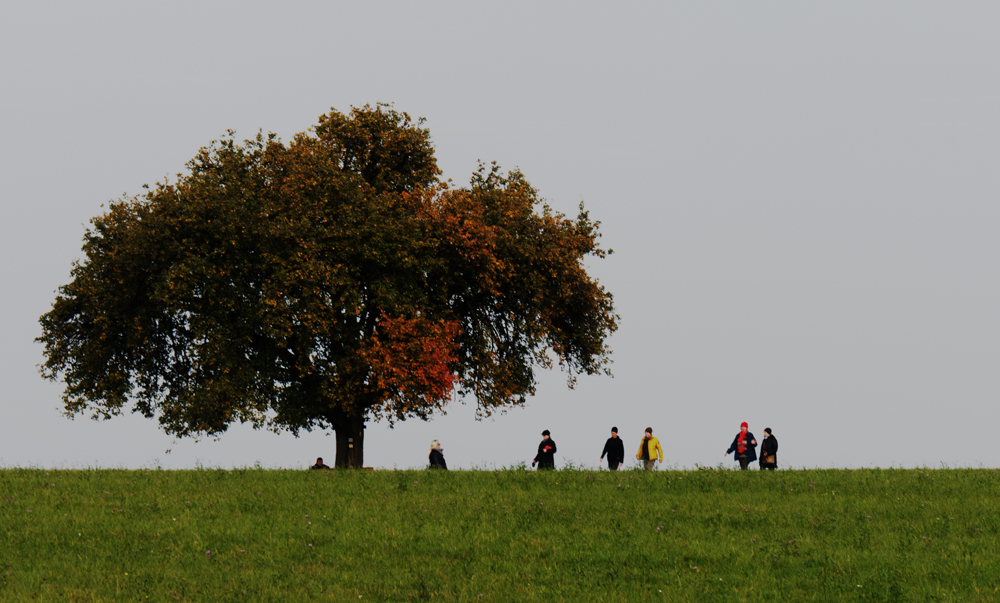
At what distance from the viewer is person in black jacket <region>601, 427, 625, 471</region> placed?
3047cm

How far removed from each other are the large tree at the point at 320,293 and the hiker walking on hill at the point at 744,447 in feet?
23.2

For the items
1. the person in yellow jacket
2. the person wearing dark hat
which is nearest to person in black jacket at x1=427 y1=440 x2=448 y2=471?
the person wearing dark hat

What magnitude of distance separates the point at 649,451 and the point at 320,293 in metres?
12.1

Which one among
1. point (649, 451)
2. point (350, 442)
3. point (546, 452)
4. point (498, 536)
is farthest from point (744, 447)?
point (498, 536)

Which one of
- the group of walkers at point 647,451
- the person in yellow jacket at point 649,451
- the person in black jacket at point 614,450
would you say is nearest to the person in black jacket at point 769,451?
the group of walkers at point 647,451

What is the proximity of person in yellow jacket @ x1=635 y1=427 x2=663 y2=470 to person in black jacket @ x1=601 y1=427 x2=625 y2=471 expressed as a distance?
79 cm

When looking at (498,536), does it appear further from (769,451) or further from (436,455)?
(769,451)

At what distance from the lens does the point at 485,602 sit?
14.8m

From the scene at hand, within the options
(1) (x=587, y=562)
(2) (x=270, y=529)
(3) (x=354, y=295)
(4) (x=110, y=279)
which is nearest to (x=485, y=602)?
(1) (x=587, y=562)

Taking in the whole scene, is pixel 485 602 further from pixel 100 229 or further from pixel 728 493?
pixel 100 229

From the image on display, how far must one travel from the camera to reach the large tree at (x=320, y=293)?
31.6 metres

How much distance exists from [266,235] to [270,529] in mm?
14354

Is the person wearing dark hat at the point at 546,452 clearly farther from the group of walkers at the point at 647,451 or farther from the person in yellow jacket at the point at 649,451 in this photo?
the person in yellow jacket at the point at 649,451

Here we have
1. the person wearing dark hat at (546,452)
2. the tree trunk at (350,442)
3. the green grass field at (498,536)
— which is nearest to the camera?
the green grass field at (498,536)
